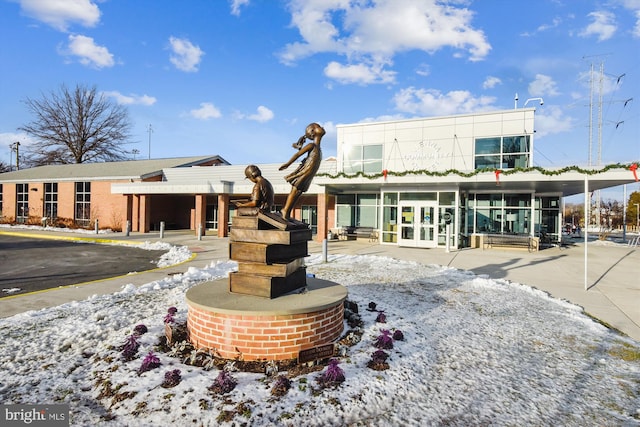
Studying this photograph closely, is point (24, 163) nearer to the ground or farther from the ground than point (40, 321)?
farther from the ground

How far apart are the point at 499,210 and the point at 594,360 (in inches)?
633

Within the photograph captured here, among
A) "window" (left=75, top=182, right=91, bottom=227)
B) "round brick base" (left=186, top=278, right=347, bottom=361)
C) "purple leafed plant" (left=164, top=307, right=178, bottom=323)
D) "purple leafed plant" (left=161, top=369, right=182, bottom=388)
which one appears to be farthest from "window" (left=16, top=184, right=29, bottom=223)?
"purple leafed plant" (left=161, top=369, right=182, bottom=388)

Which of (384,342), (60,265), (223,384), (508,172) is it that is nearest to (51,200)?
(60,265)

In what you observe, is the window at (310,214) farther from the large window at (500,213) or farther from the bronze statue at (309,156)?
the bronze statue at (309,156)

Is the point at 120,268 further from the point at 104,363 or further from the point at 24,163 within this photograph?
the point at 24,163

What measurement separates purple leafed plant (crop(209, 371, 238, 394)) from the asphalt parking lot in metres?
6.96

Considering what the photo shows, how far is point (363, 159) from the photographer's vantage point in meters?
21.1

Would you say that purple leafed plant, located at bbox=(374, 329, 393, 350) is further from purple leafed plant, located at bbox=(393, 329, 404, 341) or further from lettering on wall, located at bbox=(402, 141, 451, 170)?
lettering on wall, located at bbox=(402, 141, 451, 170)

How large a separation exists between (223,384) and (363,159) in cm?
1887

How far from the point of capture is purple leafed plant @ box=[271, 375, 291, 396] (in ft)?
11.1

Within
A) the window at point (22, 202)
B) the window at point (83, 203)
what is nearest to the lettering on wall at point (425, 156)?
the window at point (83, 203)

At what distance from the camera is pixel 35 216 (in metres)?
30.1

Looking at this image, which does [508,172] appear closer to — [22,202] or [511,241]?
[511,241]

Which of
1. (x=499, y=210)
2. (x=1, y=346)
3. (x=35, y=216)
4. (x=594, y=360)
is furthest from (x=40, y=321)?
(x=35, y=216)
